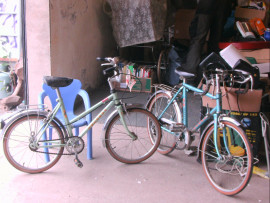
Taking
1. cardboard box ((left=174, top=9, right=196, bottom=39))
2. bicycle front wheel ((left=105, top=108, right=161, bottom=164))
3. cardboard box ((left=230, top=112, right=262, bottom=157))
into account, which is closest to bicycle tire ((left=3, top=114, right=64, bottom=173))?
bicycle front wheel ((left=105, top=108, right=161, bottom=164))

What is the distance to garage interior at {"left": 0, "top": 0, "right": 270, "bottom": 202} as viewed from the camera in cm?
256

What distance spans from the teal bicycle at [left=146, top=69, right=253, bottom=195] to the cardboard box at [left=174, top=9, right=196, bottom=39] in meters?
3.50

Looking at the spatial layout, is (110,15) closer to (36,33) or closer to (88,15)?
(88,15)

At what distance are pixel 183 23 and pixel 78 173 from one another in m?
4.66

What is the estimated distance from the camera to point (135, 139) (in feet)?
10.1

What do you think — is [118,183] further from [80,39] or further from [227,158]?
[80,39]

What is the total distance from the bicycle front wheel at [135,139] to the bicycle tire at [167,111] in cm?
15

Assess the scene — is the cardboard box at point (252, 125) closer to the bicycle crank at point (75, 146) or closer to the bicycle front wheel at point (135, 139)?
the bicycle front wheel at point (135, 139)

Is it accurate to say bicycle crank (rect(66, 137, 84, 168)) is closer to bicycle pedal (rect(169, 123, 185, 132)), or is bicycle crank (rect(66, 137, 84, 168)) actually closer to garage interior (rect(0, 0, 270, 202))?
garage interior (rect(0, 0, 270, 202))

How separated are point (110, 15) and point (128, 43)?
→ 0.73 meters

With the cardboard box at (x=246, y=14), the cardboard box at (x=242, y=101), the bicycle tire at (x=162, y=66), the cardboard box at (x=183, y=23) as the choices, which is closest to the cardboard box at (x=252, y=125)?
the cardboard box at (x=242, y=101)

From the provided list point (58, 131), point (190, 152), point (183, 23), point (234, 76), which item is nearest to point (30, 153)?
point (58, 131)

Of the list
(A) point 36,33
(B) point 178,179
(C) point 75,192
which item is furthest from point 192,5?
(C) point 75,192

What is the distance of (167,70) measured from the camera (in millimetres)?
6211
